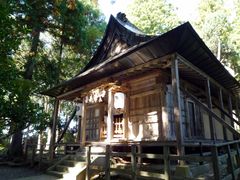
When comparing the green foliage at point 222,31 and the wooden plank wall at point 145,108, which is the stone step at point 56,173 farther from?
the green foliage at point 222,31

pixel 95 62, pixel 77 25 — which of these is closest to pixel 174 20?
pixel 77 25

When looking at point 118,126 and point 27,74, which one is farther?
point 27,74

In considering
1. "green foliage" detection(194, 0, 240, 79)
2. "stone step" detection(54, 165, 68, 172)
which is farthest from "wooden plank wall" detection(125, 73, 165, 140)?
"green foliage" detection(194, 0, 240, 79)

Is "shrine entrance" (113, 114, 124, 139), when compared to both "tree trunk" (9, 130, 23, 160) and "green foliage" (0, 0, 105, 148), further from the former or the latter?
"tree trunk" (9, 130, 23, 160)

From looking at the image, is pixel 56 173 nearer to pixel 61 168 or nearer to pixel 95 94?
pixel 61 168

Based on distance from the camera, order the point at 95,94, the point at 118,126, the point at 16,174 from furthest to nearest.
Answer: the point at 118,126, the point at 95,94, the point at 16,174

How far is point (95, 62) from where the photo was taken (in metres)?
12.2

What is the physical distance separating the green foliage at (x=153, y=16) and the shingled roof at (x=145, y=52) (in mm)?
14477

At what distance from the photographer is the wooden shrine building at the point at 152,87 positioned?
6.46 meters

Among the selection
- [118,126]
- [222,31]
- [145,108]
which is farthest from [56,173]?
[222,31]

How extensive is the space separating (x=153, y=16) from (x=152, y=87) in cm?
2023

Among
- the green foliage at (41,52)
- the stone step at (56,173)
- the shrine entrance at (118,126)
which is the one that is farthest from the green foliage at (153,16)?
the stone step at (56,173)

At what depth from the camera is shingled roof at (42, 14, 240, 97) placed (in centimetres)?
610

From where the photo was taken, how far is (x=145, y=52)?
6.91 meters
